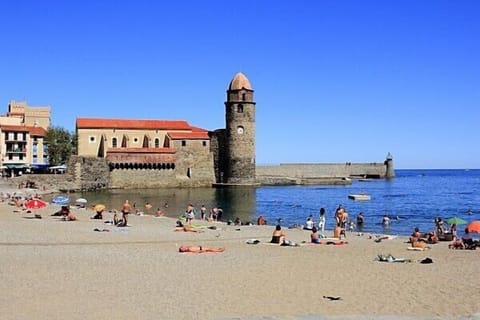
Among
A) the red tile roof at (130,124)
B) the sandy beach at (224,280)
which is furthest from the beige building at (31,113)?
the sandy beach at (224,280)

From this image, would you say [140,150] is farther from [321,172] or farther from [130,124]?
[321,172]

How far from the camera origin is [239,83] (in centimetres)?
8088

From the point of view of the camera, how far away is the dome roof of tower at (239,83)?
80.8m

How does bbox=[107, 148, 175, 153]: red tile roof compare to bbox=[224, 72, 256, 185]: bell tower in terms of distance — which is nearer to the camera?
bbox=[107, 148, 175, 153]: red tile roof

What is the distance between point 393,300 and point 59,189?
62.5m

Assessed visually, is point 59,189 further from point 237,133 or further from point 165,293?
point 165,293

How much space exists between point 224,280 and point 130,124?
71489 mm

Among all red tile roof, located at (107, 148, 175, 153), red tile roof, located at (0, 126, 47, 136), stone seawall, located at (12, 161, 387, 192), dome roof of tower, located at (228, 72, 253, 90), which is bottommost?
stone seawall, located at (12, 161, 387, 192)

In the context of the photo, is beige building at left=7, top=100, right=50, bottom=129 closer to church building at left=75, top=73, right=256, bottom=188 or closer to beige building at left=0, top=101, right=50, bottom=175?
beige building at left=0, top=101, right=50, bottom=175

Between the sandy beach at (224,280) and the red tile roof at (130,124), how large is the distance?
59.4 meters

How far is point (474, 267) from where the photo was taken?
17.2 metres

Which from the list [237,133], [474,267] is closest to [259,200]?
[237,133]

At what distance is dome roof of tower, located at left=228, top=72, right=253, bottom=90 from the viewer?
265 ft

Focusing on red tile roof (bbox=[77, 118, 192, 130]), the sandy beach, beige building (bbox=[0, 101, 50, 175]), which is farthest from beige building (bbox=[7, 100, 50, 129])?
the sandy beach
